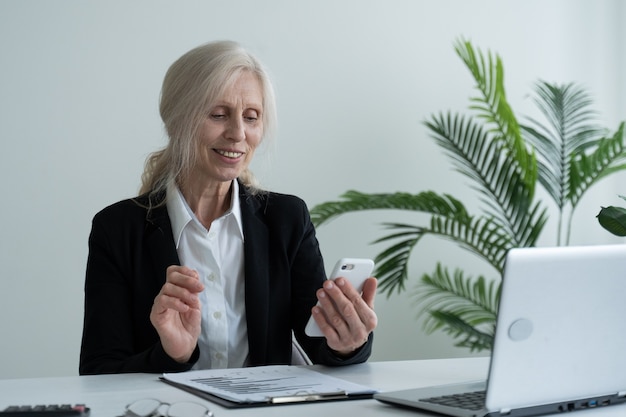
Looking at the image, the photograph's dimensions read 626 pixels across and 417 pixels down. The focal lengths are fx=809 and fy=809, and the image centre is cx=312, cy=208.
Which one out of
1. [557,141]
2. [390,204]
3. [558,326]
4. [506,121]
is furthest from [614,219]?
[557,141]

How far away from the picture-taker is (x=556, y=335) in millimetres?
1185

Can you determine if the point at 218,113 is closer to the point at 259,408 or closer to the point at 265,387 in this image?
the point at 265,387

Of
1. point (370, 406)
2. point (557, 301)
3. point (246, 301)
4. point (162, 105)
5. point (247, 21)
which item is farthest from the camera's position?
point (247, 21)

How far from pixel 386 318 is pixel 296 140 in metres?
1.00

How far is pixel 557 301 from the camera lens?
1.17 meters

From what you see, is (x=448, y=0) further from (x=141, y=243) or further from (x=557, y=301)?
(x=557, y=301)

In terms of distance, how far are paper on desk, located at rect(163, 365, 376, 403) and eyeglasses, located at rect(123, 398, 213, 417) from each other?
0.55 feet

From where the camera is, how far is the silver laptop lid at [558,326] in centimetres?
113

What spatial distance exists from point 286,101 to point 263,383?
97.3 inches

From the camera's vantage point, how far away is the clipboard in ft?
4.43

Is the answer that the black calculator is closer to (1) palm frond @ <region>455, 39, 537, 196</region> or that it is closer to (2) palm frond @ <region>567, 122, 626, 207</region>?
(1) palm frond @ <region>455, 39, 537, 196</region>

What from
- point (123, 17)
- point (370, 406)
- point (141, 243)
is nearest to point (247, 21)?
point (123, 17)

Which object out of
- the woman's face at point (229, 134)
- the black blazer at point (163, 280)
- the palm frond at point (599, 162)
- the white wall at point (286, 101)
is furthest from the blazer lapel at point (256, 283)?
the palm frond at point (599, 162)

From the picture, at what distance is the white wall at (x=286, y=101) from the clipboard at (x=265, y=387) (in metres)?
1.77
